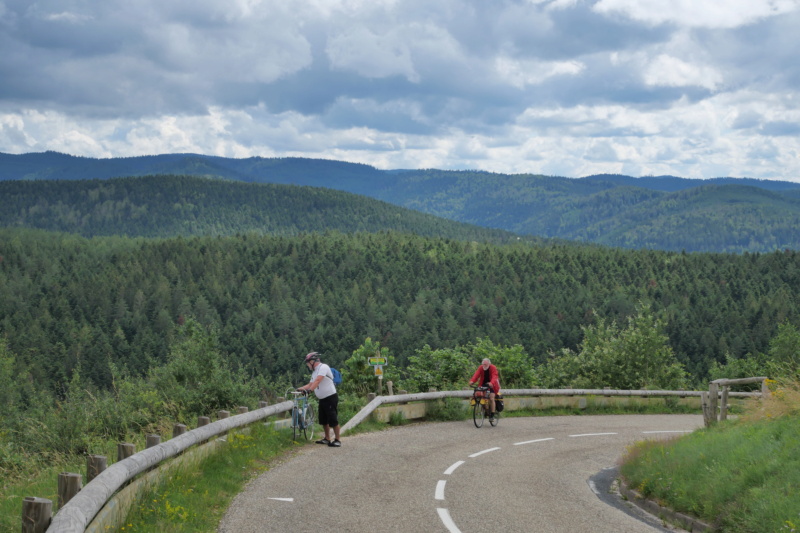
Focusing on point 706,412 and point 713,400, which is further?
point 706,412

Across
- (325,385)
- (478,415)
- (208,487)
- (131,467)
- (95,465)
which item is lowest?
(478,415)

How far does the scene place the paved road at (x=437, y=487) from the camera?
996 cm

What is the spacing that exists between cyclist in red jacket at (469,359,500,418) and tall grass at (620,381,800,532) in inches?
257

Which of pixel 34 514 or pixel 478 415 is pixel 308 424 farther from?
pixel 34 514

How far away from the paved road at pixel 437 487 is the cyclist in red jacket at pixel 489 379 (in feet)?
4.60

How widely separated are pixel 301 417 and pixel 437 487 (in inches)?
191

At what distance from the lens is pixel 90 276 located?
19338 centimetres

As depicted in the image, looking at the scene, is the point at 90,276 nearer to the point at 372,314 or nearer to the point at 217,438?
the point at 372,314

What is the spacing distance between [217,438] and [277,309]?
158023 millimetres

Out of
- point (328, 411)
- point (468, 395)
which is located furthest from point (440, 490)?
point (468, 395)

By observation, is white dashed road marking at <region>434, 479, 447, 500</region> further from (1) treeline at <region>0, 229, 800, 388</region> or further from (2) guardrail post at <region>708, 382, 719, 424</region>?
(1) treeline at <region>0, 229, 800, 388</region>

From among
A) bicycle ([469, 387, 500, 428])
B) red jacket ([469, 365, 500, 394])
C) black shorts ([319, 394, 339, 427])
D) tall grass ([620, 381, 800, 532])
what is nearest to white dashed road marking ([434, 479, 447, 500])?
tall grass ([620, 381, 800, 532])

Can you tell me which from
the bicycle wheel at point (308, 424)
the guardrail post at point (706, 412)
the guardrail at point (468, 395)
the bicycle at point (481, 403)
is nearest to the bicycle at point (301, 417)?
the bicycle wheel at point (308, 424)

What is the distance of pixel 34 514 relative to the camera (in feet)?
21.9
